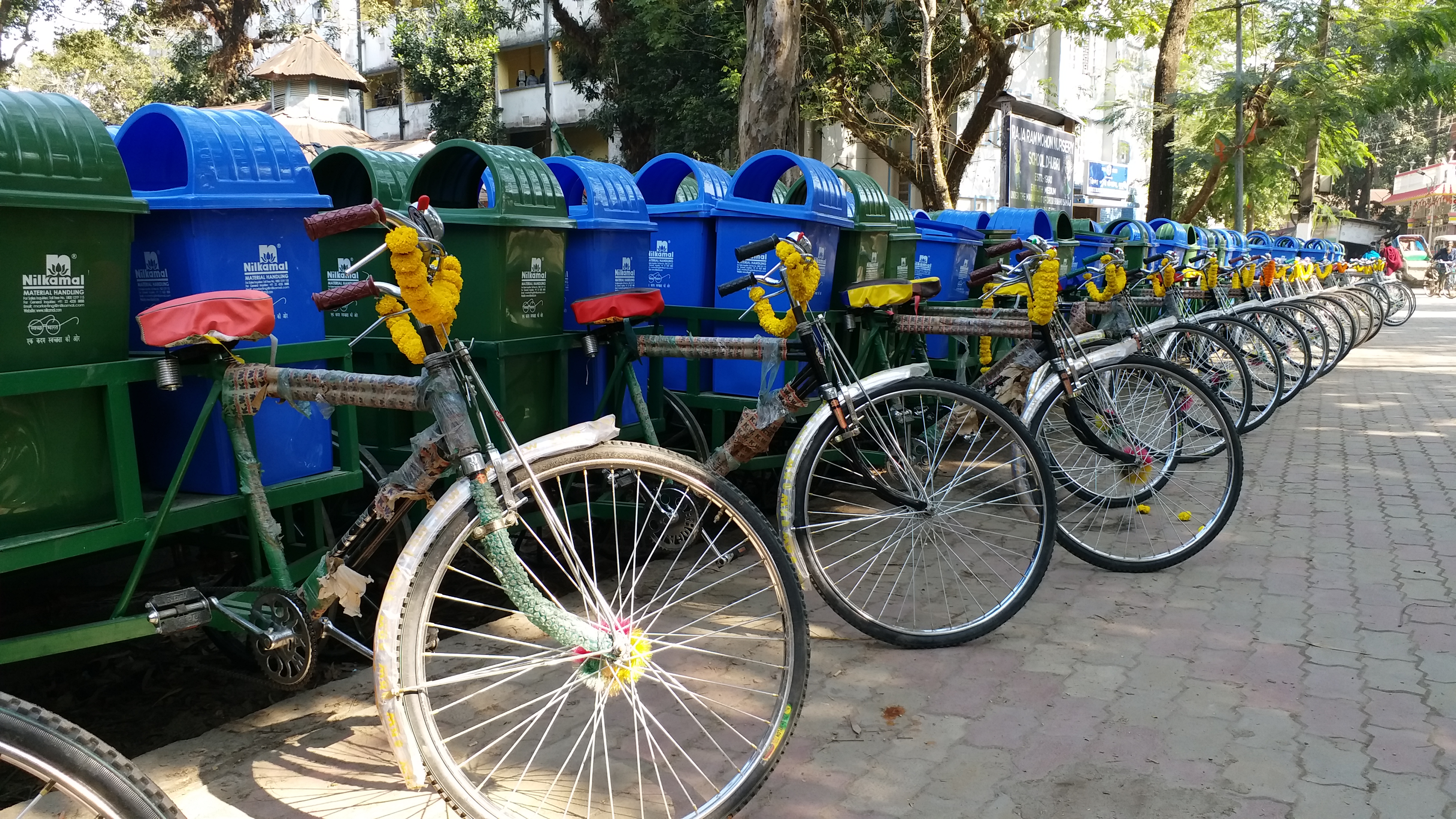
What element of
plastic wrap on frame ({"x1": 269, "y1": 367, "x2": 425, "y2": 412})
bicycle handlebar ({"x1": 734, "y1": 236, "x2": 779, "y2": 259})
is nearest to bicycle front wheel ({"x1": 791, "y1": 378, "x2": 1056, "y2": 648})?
bicycle handlebar ({"x1": 734, "y1": 236, "x2": 779, "y2": 259})

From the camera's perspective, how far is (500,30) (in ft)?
106

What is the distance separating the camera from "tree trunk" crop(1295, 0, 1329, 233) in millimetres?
17641

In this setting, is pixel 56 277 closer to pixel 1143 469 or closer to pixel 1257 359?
pixel 1143 469

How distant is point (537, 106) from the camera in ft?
104

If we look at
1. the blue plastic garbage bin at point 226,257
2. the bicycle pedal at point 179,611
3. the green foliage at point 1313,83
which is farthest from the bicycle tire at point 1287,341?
the green foliage at point 1313,83

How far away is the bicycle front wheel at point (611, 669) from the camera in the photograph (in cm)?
231

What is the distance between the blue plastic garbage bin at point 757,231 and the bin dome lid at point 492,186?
110cm

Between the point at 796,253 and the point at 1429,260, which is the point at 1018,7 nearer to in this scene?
the point at 796,253

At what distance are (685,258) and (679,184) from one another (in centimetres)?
94

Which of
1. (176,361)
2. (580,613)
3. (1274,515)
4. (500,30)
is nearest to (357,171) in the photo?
(176,361)

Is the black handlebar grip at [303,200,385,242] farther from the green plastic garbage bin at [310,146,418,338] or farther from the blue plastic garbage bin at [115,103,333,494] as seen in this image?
the green plastic garbage bin at [310,146,418,338]

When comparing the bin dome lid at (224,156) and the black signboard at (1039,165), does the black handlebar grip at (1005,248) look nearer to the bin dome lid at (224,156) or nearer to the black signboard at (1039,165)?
the bin dome lid at (224,156)

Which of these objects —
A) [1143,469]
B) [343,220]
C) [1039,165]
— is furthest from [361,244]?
[1039,165]

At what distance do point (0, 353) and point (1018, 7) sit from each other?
14239mm
